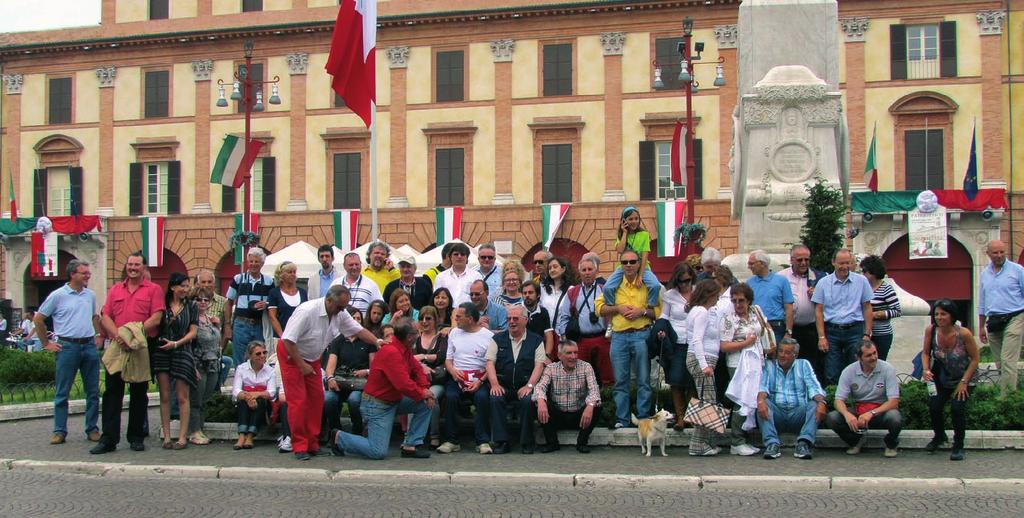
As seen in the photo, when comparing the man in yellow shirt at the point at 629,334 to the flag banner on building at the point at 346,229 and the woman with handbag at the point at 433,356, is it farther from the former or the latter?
the flag banner on building at the point at 346,229

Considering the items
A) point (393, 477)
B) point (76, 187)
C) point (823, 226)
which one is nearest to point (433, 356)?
point (393, 477)

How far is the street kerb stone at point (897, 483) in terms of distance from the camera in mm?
8883

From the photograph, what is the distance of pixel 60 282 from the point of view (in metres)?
47.6

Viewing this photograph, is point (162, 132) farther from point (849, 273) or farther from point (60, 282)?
point (849, 273)

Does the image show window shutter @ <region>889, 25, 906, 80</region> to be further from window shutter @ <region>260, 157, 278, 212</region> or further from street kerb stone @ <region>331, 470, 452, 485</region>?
street kerb stone @ <region>331, 470, 452, 485</region>

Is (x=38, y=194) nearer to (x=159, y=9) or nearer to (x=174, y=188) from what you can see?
(x=174, y=188)

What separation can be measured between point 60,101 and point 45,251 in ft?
21.6

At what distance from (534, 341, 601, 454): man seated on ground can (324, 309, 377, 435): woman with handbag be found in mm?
1790

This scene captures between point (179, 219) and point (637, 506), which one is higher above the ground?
point (179, 219)

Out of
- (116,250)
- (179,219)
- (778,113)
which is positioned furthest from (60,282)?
(778,113)

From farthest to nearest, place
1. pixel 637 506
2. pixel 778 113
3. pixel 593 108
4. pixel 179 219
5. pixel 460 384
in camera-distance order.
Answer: pixel 179 219 < pixel 593 108 < pixel 778 113 < pixel 460 384 < pixel 637 506

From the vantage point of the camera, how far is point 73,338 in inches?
464

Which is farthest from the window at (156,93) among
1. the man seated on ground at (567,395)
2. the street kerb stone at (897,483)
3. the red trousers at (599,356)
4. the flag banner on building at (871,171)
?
the street kerb stone at (897,483)

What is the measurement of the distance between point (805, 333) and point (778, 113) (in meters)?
3.99
